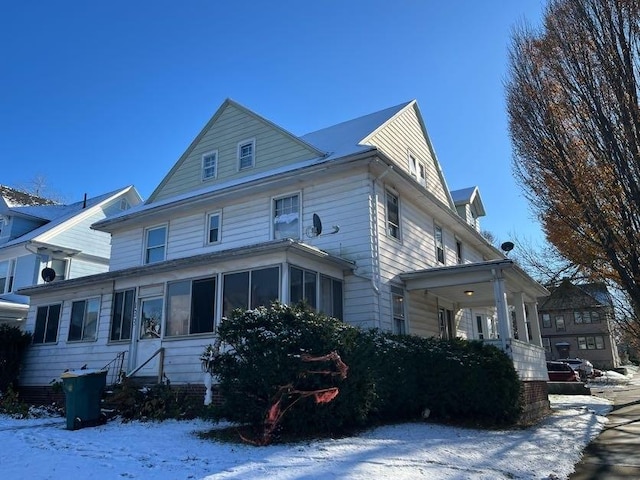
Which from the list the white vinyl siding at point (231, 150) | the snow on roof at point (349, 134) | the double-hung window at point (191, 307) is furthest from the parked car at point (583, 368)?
the double-hung window at point (191, 307)

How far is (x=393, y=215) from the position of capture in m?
14.0

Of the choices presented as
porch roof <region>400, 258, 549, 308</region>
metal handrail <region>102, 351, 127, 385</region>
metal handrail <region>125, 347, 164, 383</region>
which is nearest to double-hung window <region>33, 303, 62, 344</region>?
metal handrail <region>102, 351, 127, 385</region>

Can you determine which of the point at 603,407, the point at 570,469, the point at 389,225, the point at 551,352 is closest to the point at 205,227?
the point at 389,225

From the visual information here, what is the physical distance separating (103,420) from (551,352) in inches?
2041

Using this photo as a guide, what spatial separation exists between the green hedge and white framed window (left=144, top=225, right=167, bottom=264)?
29.6ft

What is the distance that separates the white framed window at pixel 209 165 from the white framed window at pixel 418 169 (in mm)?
6741

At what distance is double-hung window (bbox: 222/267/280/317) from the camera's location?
10.8 metres

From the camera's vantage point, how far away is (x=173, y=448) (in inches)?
271

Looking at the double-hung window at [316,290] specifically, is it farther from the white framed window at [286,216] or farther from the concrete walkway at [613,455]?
the concrete walkway at [613,455]

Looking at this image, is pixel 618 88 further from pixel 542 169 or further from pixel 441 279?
pixel 441 279

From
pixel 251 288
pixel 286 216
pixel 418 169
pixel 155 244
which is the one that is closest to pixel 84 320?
pixel 155 244

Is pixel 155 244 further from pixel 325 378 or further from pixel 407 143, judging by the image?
pixel 325 378

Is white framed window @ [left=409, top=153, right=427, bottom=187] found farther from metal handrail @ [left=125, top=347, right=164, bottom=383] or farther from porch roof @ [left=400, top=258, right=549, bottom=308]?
metal handrail @ [left=125, top=347, right=164, bottom=383]

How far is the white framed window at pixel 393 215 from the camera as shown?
13758mm
